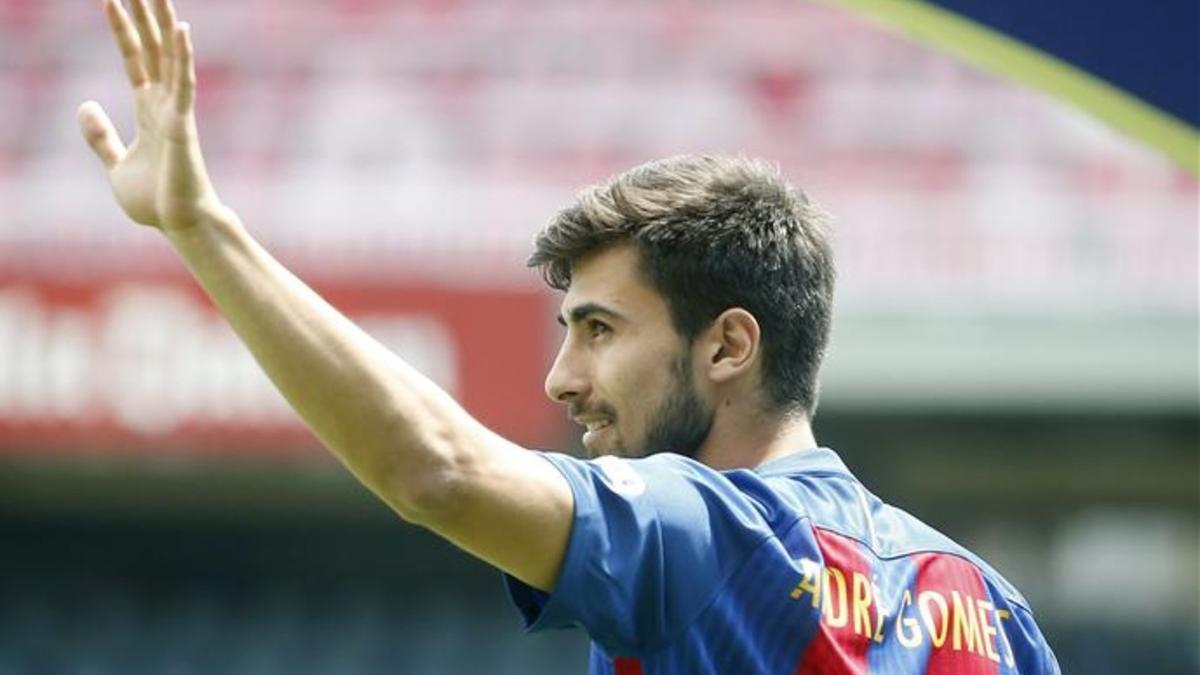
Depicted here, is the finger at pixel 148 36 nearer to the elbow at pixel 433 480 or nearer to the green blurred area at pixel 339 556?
the elbow at pixel 433 480

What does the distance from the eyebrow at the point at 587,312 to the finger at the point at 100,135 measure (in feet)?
1.66

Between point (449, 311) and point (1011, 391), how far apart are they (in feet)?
8.01

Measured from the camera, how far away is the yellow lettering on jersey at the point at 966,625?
2285 millimetres

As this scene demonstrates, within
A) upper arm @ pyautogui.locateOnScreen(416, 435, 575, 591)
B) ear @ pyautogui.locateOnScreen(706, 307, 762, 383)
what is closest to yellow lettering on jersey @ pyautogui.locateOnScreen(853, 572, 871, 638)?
ear @ pyautogui.locateOnScreen(706, 307, 762, 383)

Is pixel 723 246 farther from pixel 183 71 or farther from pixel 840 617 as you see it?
pixel 183 71

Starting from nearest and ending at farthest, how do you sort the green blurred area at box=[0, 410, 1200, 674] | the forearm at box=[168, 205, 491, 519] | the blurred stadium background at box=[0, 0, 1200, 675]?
the forearm at box=[168, 205, 491, 519]
the blurred stadium background at box=[0, 0, 1200, 675]
the green blurred area at box=[0, 410, 1200, 674]

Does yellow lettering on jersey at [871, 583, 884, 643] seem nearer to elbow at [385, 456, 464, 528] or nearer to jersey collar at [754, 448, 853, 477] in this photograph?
jersey collar at [754, 448, 853, 477]

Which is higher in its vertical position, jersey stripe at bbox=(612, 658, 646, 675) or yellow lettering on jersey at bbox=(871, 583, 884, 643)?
yellow lettering on jersey at bbox=(871, 583, 884, 643)

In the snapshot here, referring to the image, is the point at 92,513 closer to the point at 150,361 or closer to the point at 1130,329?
the point at 150,361

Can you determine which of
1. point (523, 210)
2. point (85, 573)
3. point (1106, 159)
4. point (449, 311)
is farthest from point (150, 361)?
point (1106, 159)

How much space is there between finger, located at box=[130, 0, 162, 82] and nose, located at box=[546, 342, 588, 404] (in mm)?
533

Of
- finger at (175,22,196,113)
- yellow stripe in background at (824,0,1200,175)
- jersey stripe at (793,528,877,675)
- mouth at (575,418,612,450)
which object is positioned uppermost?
yellow stripe in background at (824,0,1200,175)

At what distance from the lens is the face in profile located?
224 centimetres

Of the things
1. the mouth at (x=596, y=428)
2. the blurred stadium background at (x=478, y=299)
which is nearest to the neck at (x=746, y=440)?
the mouth at (x=596, y=428)
